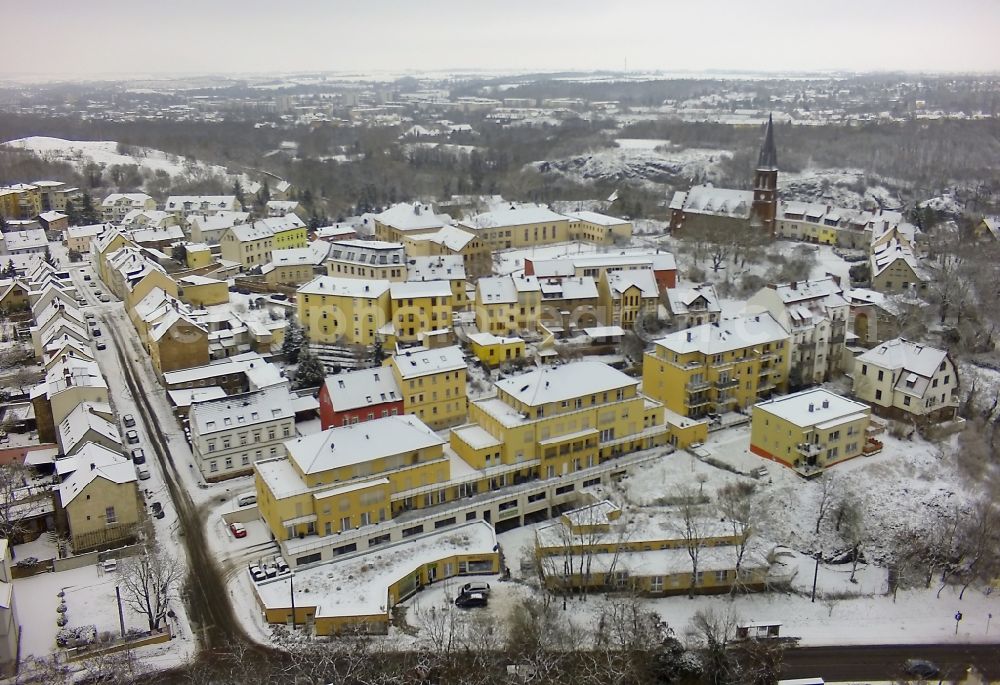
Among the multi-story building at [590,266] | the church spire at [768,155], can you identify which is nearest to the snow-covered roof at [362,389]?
the multi-story building at [590,266]

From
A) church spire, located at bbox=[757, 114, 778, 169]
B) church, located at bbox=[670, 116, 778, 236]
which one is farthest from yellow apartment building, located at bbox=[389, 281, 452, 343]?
church spire, located at bbox=[757, 114, 778, 169]

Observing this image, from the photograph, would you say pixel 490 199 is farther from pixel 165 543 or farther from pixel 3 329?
pixel 165 543

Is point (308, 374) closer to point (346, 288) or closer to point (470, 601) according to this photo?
point (346, 288)

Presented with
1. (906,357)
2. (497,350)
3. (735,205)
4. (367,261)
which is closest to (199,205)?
(367,261)

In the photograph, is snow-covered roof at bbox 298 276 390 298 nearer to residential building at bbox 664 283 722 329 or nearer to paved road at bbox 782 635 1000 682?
residential building at bbox 664 283 722 329

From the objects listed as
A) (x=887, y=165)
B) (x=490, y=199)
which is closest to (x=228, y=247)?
(x=490, y=199)

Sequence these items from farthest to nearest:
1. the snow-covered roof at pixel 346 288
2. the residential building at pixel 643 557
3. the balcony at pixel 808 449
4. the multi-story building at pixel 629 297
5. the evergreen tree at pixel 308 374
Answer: the multi-story building at pixel 629 297
the snow-covered roof at pixel 346 288
the evergreen tree at pixel 308 374
the balcony at pixel 808 449
the residential building at pixel 643 557

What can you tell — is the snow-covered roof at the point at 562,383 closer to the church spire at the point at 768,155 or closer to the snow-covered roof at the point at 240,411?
the snow-covered roof at the point at 240,411
